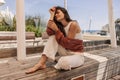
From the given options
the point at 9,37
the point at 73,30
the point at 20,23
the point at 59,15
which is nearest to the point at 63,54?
the point at 73,30

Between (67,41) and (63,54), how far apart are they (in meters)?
0.22

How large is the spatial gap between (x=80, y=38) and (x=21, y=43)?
37.0 inches

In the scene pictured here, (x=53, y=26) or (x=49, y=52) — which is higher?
(x=53, y=26)

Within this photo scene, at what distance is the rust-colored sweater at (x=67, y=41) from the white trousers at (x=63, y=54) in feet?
0.17

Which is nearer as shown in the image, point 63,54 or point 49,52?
point 49,52

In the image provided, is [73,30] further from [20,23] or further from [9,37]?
[9,37]

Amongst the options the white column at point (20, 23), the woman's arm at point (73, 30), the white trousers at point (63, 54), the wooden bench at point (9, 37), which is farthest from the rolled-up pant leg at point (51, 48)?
the wooden bench at point (9, 37)

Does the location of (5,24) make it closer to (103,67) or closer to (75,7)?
(75,7)

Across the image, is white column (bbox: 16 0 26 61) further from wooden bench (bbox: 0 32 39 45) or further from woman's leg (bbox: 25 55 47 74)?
wooden bench (bbox: 0 32 39 45)

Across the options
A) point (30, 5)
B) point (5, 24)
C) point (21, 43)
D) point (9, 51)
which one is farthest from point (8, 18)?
point (21, 43)

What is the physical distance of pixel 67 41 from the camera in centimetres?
210

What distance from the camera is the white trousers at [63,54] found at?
196 cm

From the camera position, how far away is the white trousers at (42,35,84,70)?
1959mm

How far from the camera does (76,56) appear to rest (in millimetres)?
2113
